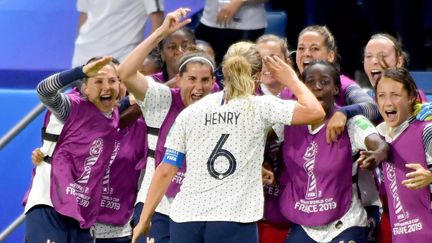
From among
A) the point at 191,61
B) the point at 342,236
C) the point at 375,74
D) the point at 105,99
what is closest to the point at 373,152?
the point at 342,236

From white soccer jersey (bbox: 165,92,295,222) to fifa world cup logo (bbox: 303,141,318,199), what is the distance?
1.19 ft

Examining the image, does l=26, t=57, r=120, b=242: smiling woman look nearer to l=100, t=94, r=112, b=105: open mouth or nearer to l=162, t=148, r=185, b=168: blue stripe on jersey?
l=100, t=94, r=112, b=105: open mouth

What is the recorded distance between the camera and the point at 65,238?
7.86 metres

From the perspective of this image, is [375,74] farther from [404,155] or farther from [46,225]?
[46,225]

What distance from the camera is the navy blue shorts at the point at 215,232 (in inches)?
275

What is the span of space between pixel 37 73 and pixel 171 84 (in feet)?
7.91

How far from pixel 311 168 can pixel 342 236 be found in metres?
0.38

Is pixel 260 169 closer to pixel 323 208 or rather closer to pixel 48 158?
pixel 323 208

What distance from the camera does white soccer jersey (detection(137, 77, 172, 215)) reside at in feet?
25.2

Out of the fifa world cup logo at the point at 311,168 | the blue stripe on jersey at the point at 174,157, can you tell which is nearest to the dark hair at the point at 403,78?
the fifa world cup logo at the point at 311,168

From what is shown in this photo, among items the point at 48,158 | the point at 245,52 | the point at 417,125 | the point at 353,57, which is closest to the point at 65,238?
the point at 48,158

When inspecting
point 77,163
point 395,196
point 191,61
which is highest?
point 191,61

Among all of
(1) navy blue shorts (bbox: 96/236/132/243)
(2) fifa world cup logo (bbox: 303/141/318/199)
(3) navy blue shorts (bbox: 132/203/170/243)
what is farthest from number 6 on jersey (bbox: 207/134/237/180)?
(1) navy blue shorts (bbox: 96/236/132/243)

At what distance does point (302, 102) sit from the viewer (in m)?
7.06
